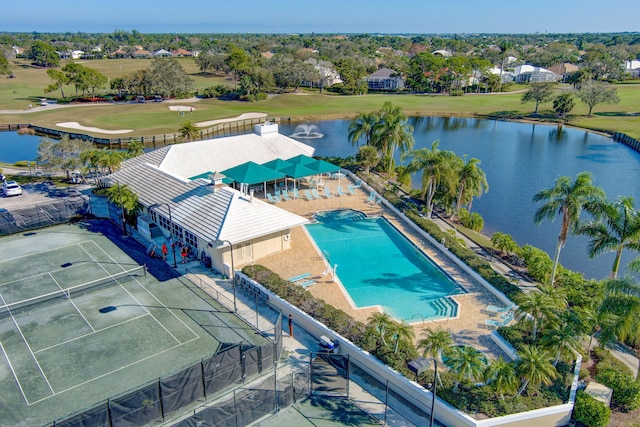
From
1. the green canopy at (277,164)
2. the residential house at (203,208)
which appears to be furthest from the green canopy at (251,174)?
the residential house at (203,208)

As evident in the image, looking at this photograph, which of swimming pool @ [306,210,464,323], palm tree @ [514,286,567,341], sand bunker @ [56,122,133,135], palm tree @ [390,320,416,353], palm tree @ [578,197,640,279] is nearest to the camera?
palm tree @ [390,320,416,353]

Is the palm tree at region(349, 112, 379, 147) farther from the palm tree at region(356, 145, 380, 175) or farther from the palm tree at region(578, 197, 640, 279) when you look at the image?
the palm tree at region(578, 197, 640, 279)

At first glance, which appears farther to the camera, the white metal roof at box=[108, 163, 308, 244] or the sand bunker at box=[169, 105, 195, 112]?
the sand bunker at box=[169, 105, 195, 112]

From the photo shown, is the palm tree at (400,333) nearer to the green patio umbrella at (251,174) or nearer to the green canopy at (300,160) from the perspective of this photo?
the green patio umbrella at (251,174)

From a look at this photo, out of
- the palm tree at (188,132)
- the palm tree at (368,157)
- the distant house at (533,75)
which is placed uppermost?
the distant house at (533,75)

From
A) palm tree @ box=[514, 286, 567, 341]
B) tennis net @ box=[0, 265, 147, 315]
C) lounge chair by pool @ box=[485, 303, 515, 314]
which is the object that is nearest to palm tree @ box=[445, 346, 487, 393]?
palm tree @ box=[514, 286, 567, 341]

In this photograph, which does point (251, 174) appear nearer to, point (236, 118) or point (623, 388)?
point (623, 388)

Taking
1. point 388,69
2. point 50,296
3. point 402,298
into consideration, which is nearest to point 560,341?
point 402,298
